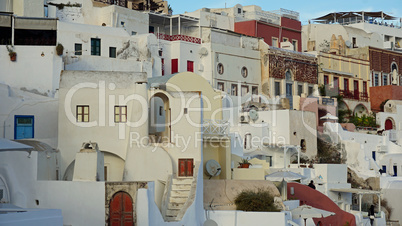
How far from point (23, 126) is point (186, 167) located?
7138mm

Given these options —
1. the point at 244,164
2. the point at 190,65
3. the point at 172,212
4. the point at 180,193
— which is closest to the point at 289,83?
the point at 190,65

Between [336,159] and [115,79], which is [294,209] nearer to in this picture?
[115,79]

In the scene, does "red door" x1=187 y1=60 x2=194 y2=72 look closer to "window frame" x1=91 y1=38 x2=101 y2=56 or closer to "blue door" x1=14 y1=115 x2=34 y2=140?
"window frame" x1=91 y1=38 x2=101 y2=56

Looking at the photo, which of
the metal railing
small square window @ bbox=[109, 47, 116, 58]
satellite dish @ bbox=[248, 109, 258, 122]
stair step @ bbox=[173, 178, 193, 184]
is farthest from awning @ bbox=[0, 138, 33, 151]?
satellite dish @ bbox=[248, 109, 258, 122]

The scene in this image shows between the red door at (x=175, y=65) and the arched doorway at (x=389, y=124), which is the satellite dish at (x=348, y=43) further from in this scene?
the red door at (x=175, y=65)

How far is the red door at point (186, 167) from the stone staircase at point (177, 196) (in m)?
0.37

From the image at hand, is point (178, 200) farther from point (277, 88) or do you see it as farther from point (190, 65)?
point (277, 88)

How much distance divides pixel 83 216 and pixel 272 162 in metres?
17.8

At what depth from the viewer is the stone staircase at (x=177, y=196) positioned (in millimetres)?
26314

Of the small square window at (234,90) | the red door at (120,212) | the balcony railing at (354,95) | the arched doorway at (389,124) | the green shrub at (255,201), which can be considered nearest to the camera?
the red door at (120,212)

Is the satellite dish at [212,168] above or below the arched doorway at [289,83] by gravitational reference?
below

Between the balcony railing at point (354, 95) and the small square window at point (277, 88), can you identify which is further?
the balcony railing at point (354, 95)

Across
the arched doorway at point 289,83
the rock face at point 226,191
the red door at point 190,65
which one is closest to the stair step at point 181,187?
the rock face at point 226,191

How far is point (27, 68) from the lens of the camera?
33656 millimetres
